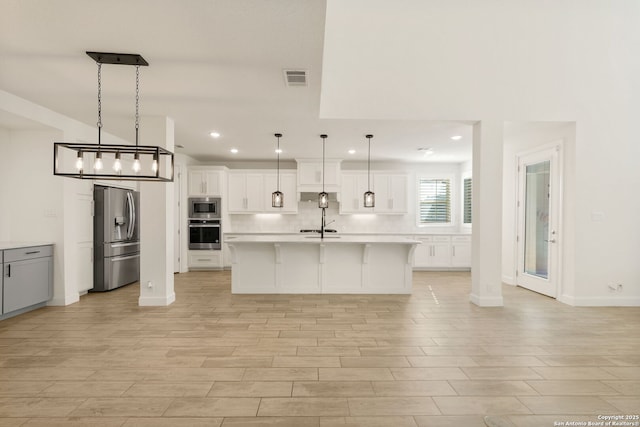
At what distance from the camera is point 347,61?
189 inches

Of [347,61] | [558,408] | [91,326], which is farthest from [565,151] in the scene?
[91,326]

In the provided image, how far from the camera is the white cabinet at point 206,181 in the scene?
7.88 metres

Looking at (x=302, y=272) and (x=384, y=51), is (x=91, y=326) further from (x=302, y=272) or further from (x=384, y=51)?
(x=384, y=51)

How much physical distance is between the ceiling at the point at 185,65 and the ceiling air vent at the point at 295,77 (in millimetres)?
81

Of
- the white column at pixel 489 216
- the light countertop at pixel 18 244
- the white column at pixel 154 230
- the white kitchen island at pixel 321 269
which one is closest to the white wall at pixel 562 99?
the white column at pixel 489 216

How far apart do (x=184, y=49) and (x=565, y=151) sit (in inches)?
205

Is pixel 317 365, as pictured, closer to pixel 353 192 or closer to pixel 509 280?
pixel 509 280

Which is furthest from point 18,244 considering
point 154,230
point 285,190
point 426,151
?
point 426,151

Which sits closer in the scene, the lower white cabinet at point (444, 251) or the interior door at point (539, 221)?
the interior door at point (539, 221)

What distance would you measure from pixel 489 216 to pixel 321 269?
103 inches

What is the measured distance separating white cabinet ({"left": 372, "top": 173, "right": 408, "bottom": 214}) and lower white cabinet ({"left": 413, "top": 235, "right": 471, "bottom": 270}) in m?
0.95

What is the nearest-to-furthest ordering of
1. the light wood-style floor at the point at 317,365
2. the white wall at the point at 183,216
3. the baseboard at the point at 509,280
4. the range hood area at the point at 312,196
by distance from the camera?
1. the light wood-style floor at the point at 317,365
2. the baseboard at the point at 509,280
3. the white wall at the point at 183,216
4. the range hood area at the point at 312,196

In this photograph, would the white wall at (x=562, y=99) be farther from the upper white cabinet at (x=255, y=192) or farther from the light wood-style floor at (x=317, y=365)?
the upper white cabinet at (x=255, y=192)

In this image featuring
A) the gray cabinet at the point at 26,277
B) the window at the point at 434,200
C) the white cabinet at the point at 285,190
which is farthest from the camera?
the window at the point at 434,200
